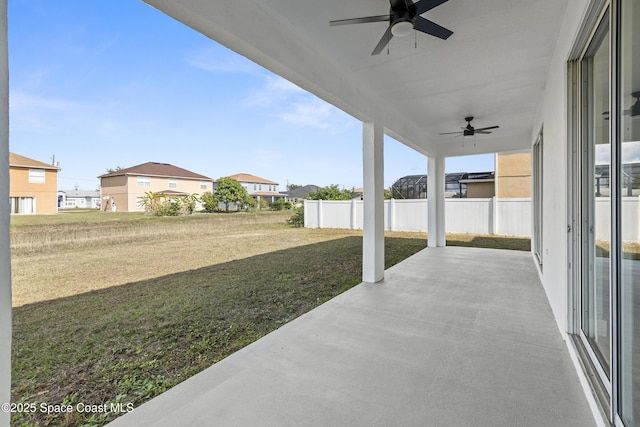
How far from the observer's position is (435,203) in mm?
7332

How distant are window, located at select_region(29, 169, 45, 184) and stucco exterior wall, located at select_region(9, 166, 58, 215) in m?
0.07

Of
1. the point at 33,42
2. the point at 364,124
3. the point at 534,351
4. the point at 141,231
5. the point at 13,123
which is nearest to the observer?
the point at 13,123

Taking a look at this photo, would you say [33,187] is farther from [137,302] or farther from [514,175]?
[514,175]

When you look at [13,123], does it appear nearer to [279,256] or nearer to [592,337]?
[592,337]

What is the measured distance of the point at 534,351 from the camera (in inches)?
87.4

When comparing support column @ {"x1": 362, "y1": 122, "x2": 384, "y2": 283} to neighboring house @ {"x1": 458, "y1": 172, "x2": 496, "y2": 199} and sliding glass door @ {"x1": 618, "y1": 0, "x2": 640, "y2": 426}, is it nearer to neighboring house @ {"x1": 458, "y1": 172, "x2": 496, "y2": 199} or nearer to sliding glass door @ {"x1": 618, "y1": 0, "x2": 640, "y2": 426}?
sliding glass door @ {"x1": 618, "y1": 0, "x2": 640, "y2": 426}

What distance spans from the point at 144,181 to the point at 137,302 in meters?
14.0

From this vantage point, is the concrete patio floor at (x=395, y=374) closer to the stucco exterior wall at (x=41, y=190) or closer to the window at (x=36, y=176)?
the stucco exterior wall at (x=41, y=190)

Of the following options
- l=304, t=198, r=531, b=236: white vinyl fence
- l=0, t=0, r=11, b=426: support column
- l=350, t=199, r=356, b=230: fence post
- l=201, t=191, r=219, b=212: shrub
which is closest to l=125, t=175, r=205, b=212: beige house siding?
l=201, t=191, r=219, b=212: shrub

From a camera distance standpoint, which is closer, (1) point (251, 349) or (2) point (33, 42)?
(1) point (251, 349)

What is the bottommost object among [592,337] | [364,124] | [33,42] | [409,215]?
[592,337]

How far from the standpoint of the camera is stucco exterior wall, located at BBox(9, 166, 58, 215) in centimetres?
654

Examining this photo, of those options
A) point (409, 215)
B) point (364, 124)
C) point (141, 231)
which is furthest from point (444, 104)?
point (141, 231)

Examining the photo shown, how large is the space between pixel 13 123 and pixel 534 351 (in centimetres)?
340
